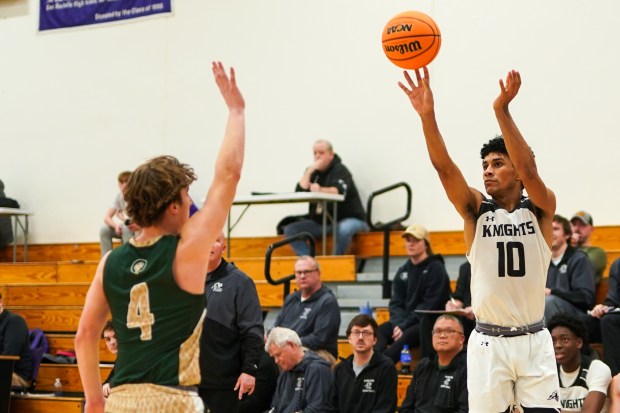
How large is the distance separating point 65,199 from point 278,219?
3.93 meters

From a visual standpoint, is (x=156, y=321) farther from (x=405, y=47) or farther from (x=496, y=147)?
(x=405, y=47)

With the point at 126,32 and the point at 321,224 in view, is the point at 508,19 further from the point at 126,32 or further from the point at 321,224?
the point at 126,32

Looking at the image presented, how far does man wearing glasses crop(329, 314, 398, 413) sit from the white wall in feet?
12.7

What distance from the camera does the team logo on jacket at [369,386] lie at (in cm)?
826

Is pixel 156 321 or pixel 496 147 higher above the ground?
pixel 496 147

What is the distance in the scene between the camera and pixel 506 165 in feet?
17.3

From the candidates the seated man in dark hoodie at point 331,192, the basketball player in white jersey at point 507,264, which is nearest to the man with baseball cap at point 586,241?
the seated man in dark hoodie at point 331,192

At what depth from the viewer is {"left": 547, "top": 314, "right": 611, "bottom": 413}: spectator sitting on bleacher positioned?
23.6 ft

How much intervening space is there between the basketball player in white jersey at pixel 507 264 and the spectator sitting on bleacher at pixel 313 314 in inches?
155

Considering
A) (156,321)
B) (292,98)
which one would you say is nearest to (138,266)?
(156,321)

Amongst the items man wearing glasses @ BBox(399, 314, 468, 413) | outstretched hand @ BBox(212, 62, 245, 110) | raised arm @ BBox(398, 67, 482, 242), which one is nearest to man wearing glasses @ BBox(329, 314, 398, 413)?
man wearing glasses @ BBox(399, 314, 468, 413)

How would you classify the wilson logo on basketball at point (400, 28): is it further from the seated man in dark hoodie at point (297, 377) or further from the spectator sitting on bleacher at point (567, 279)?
the seated man in dark hoodie at point (297, 377)

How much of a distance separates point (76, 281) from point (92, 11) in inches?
186

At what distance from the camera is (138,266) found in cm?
338
